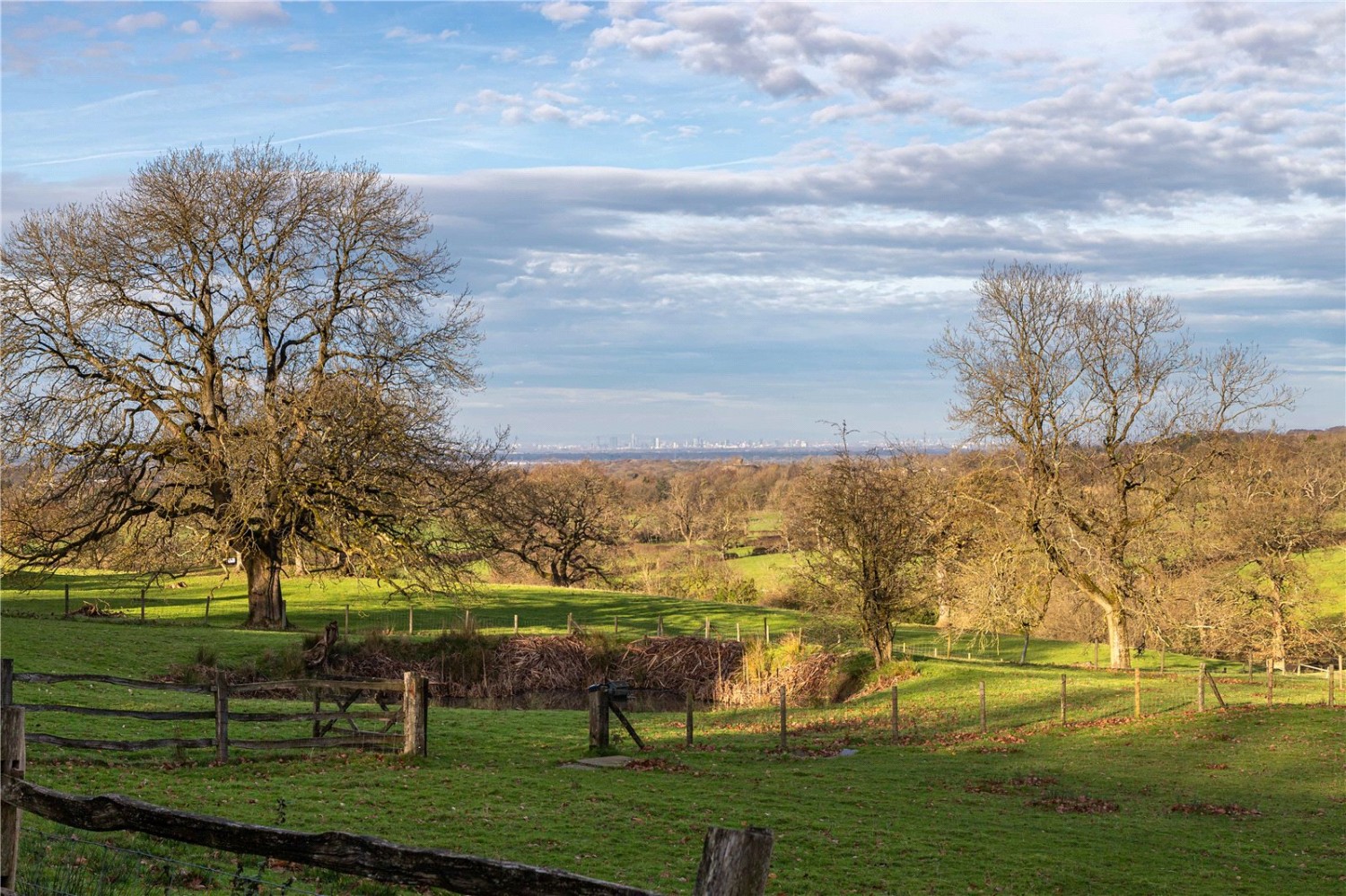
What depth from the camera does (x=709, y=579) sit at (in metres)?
70.9

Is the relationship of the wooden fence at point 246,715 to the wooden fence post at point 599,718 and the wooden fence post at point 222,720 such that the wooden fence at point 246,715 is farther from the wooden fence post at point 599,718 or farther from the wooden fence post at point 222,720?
the wooden fence post at point 599,718

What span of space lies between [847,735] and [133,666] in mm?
20328

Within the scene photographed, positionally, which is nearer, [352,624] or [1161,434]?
[1161,434]

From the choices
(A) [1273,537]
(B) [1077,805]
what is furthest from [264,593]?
(A) [1273,537]

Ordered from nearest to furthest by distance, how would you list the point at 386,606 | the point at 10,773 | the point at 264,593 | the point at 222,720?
the point at 10,773, the point at 222,720, the point at 264,593, the point at 386,606

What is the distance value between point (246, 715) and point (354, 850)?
13620mm

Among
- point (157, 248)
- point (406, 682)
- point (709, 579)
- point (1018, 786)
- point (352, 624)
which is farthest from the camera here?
point (709, 579)

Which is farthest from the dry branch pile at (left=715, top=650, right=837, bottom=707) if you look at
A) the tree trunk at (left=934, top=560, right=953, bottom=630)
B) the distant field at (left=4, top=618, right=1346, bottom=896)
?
the distant field at (left=4, top=618, right=1346, bottom=896)

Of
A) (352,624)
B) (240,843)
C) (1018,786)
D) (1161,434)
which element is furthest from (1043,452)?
(240,843)

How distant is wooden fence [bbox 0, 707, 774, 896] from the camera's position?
4.61 metres

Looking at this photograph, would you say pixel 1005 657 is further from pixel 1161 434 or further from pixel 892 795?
pixel 892 795

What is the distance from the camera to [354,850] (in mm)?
5336

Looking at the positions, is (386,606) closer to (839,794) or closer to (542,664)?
(542,664)

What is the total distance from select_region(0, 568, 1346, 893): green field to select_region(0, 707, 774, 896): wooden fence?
2.17 m
